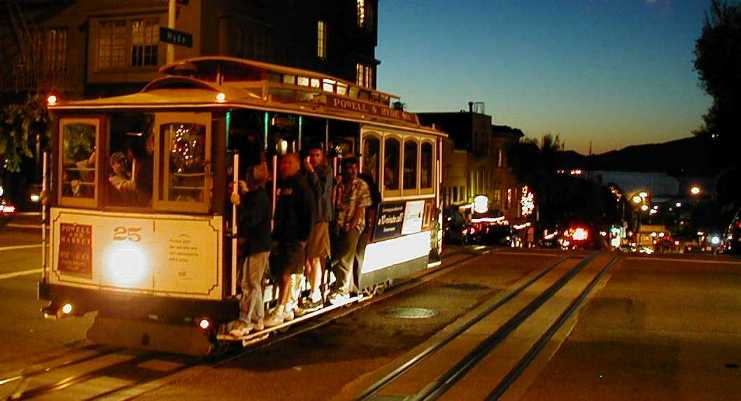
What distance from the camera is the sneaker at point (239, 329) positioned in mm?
9625

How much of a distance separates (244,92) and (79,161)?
1.98m

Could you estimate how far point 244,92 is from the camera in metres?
10.1

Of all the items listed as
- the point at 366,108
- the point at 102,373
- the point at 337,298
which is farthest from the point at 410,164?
the point at 102,373

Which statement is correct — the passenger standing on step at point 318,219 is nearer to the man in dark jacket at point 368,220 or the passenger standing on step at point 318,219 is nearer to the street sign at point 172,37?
the man in dark jacket at point 368,220

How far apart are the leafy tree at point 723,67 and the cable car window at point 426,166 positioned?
14899 millimetres

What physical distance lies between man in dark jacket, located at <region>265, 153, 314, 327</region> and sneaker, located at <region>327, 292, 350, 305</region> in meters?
1.55

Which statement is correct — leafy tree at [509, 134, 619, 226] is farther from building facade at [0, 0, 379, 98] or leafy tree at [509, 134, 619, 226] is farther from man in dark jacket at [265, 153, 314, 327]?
man in dark jacket at [265, 153, 314, 327]

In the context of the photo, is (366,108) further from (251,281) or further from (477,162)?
(477,162)

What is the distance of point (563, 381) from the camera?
29.9ft

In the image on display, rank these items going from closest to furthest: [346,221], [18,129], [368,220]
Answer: [346,221], [368,220], [18,129]

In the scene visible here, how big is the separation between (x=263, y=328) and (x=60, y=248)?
2.36 m

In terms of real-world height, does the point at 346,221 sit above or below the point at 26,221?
above

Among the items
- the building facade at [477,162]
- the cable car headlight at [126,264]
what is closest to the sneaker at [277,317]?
the cable car headlight at [126,264]

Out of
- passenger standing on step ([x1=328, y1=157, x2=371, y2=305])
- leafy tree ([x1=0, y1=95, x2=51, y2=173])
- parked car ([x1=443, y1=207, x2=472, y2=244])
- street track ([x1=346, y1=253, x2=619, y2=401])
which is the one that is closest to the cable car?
passenger standing on step ([x1=328, y1=157, x2=371, y2=305])
